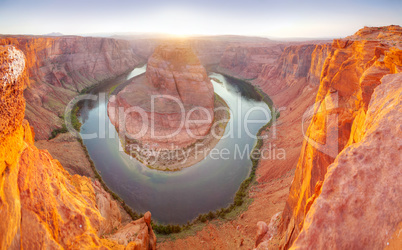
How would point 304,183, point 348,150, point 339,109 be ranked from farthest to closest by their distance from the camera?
1. point 304,183
2. point 339,109
3. point 348,150

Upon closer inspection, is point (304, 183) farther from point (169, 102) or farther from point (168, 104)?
point (169, 102)

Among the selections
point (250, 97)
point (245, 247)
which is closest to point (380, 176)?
point (245, 247)

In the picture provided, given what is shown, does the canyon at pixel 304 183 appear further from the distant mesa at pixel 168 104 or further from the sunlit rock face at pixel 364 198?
the distant mesa at pixel 168 104

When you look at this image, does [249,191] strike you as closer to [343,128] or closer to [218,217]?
[218,217]

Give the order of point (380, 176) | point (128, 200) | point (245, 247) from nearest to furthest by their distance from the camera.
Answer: point (380, 176), point (245, 247), point (128, 200)

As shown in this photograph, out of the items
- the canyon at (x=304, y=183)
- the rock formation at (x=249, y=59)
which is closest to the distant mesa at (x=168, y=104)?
the canyon at (x=304, y=183)

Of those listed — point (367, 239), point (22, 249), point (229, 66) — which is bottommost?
point (22, 249)

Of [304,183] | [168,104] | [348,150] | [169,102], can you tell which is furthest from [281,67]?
[348,150]
